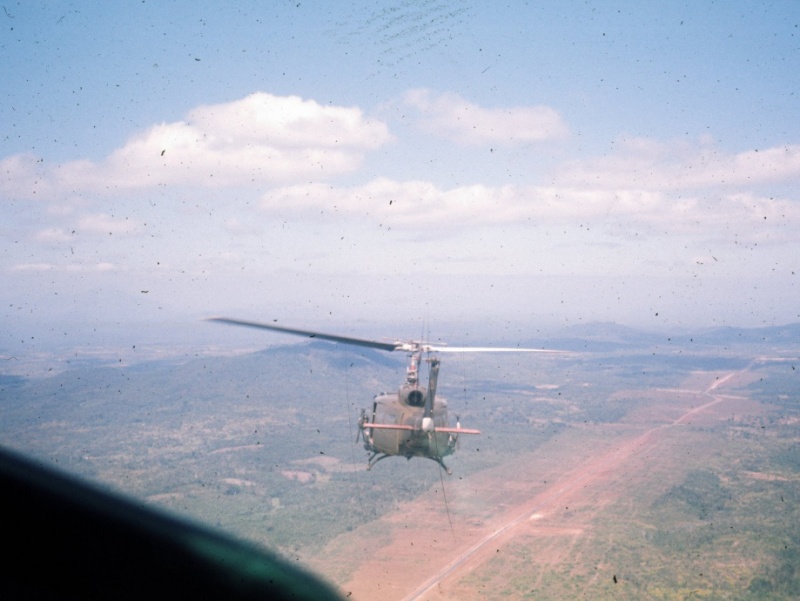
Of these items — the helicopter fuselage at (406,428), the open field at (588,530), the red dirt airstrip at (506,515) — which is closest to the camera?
the helicopter fuselage at (406,428)

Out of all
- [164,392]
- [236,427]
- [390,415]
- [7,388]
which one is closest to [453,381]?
[236,427]

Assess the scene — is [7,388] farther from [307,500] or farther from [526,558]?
[526,558]

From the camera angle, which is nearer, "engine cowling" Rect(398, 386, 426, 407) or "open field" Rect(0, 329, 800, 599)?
"engine cowling" Rect(398, 386, 426, 407)

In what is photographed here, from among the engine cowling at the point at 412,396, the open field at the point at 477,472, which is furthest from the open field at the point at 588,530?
the engine cowling at the point at 412,396

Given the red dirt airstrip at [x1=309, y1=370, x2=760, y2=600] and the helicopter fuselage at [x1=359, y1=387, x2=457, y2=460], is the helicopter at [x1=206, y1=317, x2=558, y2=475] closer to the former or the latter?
the helicopter fuselage at [x1=359, y1=387, x2=457, y2=460]

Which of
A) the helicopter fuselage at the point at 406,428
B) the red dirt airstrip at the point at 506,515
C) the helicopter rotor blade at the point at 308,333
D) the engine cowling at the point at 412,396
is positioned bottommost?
the red dirt airstrip at the point at 506,515

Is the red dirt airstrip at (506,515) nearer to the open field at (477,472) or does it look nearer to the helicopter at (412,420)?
the open field at (477,472)

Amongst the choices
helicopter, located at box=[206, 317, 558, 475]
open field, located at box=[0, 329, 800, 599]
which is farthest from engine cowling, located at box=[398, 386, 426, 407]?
open field, located at box=[0, 329, 800, 599]

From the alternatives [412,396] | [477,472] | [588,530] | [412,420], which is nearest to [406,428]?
[412,420]
